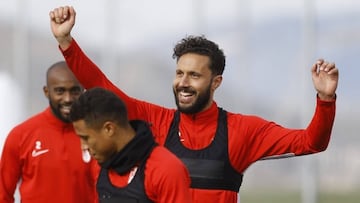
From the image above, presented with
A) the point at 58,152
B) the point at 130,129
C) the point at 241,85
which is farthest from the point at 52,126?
the point at 241,85

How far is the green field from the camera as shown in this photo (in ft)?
29.3

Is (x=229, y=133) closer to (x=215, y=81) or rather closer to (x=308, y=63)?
(x=215, y=81)

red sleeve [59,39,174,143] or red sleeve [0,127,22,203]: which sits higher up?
red sleeve [59,39,174,143]

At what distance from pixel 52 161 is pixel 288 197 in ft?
12.3

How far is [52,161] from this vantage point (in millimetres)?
5723

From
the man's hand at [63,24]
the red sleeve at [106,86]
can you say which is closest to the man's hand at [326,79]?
the red sleeve at [106,86]

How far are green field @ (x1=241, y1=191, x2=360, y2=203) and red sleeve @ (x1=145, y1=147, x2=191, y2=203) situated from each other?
4.89 m

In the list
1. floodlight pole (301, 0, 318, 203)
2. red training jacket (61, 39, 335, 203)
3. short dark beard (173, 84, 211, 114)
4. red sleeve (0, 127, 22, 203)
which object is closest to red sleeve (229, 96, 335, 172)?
red training jacket (61, 39, 335, 203)

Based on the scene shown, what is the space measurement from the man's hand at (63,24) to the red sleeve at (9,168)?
779 mm

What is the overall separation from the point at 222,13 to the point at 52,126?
352cm

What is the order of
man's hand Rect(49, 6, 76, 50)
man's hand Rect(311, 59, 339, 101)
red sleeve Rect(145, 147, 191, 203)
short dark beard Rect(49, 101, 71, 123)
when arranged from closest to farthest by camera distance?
1. red sleeve Rect(145, 147, 191, 203)
2. man's hand Rect(311, 59, 339, 101)
3. man's hand Rect(49, 6, 76, 50)
4. short dark beard Rect(49, 101, 71, 123)

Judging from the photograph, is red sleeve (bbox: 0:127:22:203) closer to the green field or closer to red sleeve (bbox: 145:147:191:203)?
red sleeve (bbox: 145:147:191:203)

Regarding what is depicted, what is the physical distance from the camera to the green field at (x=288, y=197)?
352 inches

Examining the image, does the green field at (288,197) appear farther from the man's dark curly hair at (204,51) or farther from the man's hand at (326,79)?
the man's hand at (326,79)
